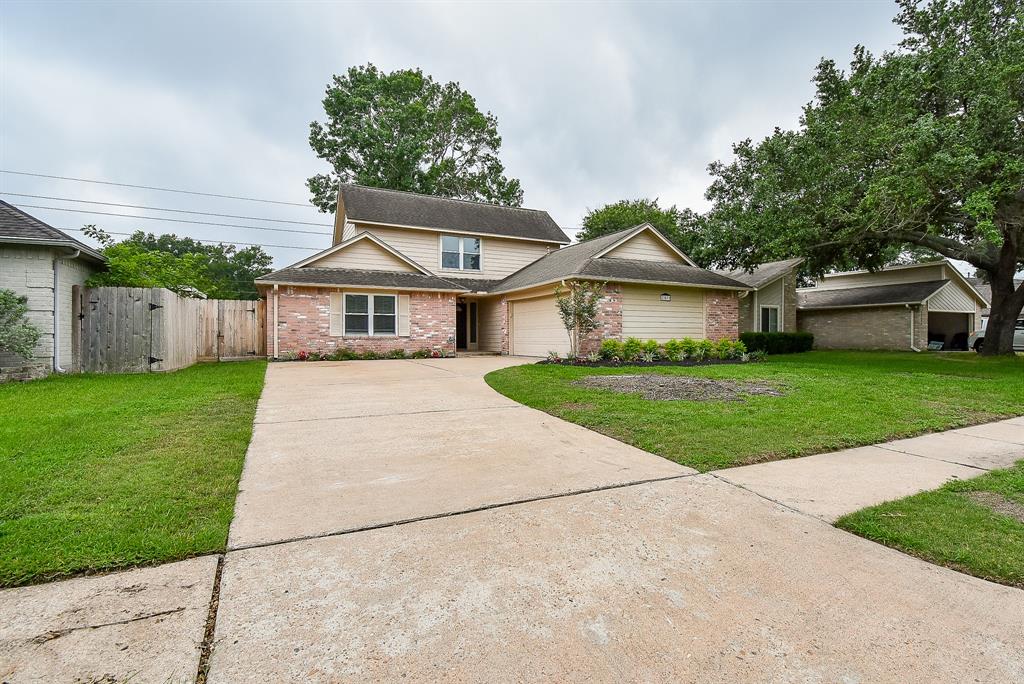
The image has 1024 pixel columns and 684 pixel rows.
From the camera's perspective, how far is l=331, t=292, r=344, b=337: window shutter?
14969 mm

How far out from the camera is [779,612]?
193 centimetres

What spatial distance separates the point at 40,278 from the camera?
9.26m

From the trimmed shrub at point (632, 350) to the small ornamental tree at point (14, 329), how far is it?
1298 centimetres

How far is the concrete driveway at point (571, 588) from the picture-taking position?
162 centimetres

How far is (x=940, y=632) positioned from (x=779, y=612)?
0.58m

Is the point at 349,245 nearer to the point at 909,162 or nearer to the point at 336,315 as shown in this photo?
the point at 336,315

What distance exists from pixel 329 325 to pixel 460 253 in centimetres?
688

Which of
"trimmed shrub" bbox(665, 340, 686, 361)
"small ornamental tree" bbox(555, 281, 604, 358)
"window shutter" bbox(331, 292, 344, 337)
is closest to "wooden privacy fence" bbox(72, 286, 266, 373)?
"window shutter" bbox(331, 292, 344, 337)

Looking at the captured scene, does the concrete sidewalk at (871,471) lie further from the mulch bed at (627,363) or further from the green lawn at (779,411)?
the mulch bed at (627,363)

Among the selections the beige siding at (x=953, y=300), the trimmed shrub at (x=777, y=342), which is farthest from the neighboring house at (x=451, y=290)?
the beige siding at (x=953, y=300)

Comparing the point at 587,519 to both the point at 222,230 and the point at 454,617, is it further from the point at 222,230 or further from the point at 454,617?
the point at 222,230

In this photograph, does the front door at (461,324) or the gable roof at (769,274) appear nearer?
the front door at (461,324)

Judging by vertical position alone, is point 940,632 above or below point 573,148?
below

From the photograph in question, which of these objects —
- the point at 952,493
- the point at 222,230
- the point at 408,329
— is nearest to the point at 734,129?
the point at 408,329
